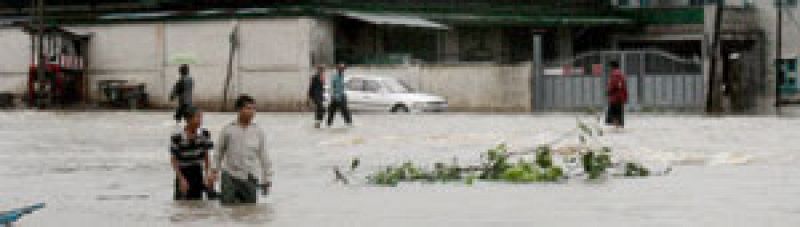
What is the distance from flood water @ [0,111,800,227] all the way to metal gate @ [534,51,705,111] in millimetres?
8829

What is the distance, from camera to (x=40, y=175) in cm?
1956

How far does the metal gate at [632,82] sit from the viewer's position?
1626 inches

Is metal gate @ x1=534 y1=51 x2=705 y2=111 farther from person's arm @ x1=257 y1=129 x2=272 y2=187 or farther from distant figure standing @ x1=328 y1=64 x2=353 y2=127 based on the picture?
person's arm @ x1=257 y1=129 x2=272 y2=187

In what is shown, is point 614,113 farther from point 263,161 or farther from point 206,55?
point 206,55

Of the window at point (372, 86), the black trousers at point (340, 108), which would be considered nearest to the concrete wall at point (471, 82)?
the window at point (372, 86)

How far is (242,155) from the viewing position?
14.0 metres

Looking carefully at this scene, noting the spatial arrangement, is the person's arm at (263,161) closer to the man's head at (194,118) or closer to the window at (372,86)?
the man's head at (194,118)

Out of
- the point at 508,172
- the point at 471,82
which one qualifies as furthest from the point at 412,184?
the point at 471,82

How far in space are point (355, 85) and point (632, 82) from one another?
6869mm

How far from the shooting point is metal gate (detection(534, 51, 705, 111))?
4131cm

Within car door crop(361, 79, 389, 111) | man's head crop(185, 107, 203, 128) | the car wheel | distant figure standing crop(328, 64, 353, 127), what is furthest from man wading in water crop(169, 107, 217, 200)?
car door crop(361, 79, 389, 111)

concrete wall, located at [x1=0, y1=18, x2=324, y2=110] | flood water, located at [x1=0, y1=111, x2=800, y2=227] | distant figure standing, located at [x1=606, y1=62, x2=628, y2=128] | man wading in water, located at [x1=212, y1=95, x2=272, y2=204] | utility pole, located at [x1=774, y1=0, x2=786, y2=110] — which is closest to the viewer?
flood water, located at [x1=0, y1=111, x2=800, y2=227]

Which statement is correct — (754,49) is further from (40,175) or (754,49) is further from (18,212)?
(18,212)

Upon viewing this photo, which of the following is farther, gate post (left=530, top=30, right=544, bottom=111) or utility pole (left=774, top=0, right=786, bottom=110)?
utility pole (left=774, top=0, right=786, bottom=110)
